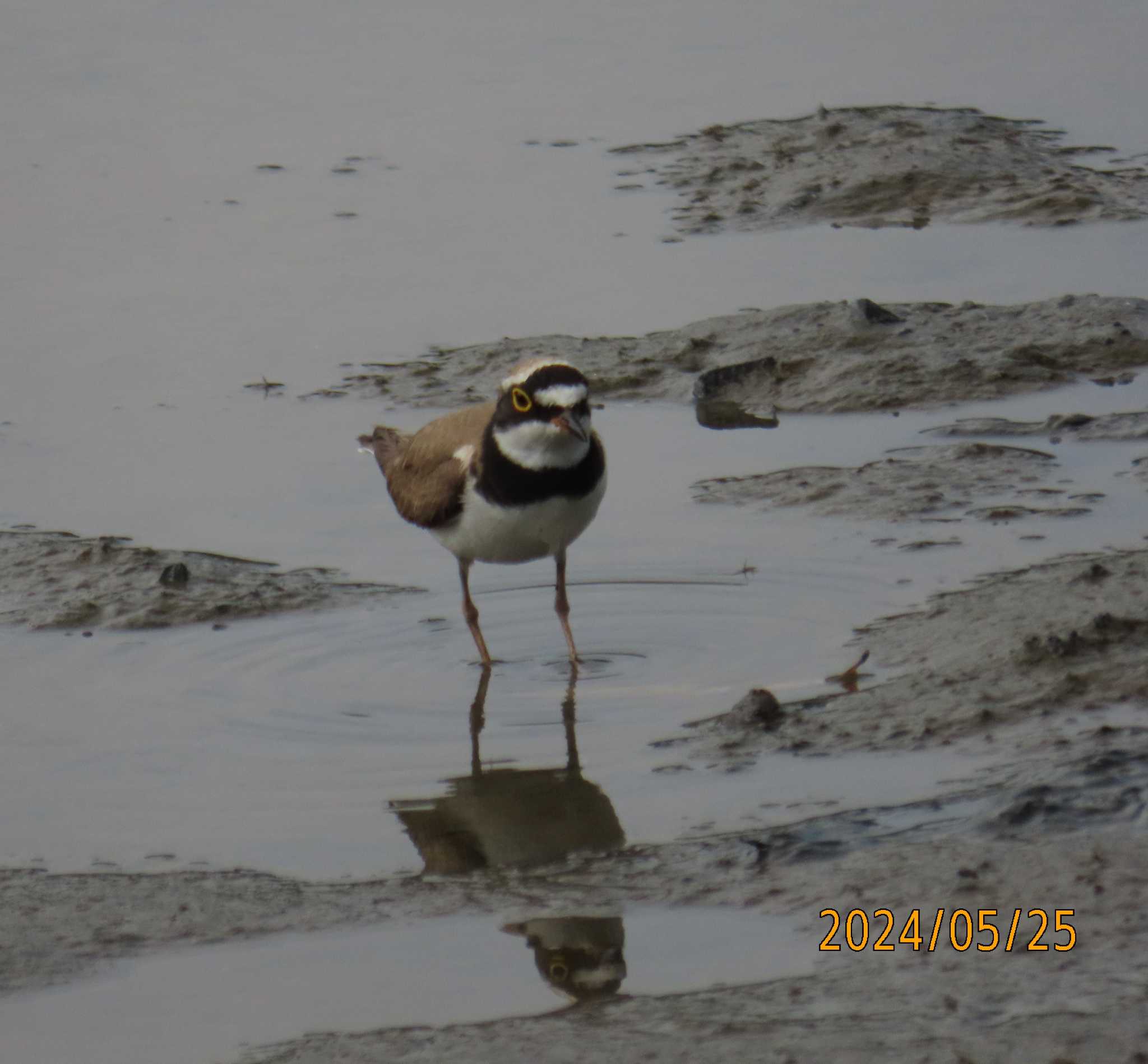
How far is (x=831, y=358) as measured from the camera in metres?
10.0

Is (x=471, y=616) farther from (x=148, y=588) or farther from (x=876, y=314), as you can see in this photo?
(x=876, y=314)

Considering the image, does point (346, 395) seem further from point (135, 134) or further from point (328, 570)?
point (135, 134)

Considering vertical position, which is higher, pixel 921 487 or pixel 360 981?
pixel 921 487

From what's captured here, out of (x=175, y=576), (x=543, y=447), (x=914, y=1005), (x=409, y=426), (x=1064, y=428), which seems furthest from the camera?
(x=409, y=426)

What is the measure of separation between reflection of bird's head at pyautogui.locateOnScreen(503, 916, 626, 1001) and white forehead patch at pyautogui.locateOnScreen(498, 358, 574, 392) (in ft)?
8.12

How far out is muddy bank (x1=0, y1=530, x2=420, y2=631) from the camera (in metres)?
7.93

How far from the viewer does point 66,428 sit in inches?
388

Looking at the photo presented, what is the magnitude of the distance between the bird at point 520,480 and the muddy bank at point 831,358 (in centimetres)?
232

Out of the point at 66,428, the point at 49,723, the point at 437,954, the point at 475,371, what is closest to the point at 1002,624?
the point at 437,954

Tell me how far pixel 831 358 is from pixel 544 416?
321cm

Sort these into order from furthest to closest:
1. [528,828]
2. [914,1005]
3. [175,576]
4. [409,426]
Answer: [409,426], [175,576], [528,828], [914,1005]

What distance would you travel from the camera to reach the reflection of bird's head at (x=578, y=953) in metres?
4.83

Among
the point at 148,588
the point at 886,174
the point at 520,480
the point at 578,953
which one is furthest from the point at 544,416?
the point at 886,174

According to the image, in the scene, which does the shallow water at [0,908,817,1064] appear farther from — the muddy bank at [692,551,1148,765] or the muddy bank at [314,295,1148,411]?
the muddy bank at [314,295,1148,411]
